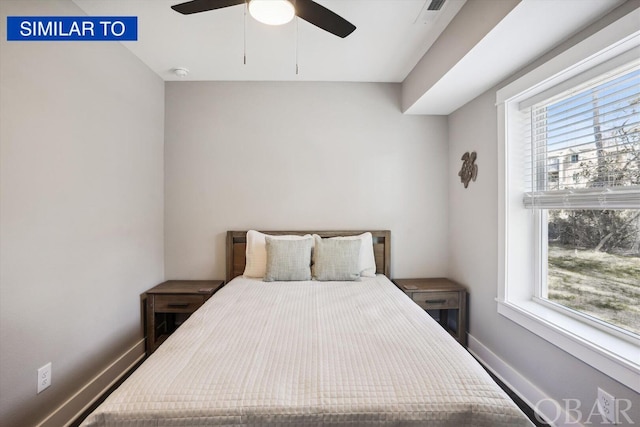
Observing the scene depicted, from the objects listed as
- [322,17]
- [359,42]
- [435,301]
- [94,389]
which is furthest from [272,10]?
[94,389]

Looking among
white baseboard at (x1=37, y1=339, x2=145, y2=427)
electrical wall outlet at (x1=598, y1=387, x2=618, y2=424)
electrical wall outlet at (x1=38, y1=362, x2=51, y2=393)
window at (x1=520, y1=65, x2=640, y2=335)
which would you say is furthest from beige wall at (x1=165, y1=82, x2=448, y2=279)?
electrical wall outlet at (x1=598, y1=387, x2=618, y2=424)

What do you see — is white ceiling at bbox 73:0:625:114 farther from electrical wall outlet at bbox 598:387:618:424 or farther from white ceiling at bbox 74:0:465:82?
electrical wall outlet at bbox 598:387:618:424

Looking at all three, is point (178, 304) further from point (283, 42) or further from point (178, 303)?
point (283, 42)

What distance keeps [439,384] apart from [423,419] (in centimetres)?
14

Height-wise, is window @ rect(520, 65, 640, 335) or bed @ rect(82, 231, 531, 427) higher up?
window @ rect(520, 65, 640, 335)

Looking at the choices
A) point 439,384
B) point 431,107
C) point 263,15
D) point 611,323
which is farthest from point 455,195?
point 263,15

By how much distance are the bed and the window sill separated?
2.35ft

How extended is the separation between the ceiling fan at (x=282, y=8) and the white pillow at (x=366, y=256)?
170 centimetres

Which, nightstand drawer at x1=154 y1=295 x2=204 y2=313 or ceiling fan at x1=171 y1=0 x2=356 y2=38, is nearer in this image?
ceiling fan at x1=171 y1=0 x2=356 y2=38

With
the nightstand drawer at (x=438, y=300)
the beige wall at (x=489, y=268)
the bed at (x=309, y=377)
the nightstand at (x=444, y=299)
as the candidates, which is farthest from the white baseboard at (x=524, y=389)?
the bed at (x=309, y=377)

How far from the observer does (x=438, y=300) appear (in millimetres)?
2449

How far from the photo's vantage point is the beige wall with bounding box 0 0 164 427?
4.40ft

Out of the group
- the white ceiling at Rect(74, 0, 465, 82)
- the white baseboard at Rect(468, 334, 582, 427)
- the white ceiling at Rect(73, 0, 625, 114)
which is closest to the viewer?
the white ceiling at Rect(73, 0, 625, 114)

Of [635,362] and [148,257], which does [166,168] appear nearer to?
[148,257]
